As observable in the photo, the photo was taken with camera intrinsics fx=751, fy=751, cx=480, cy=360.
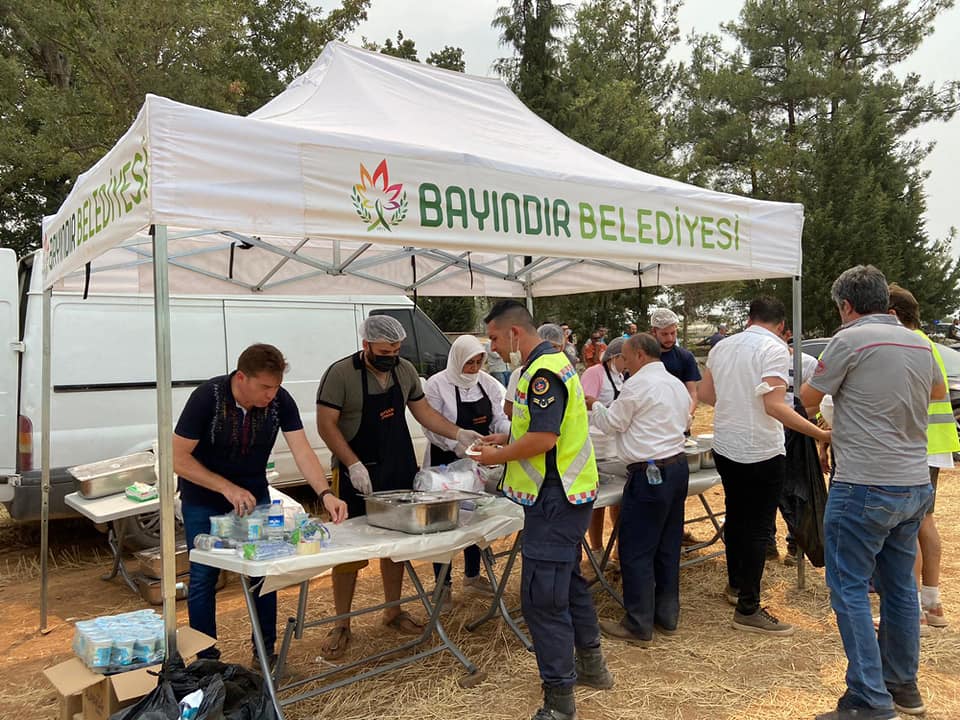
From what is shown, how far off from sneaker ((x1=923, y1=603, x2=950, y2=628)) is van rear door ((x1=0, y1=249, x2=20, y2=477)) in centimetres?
549

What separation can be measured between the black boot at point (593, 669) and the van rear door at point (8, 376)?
3855 mm

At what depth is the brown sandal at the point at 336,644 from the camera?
3661 mm

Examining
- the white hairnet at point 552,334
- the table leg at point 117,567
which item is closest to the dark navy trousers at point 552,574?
the white hairnet at point 552,334

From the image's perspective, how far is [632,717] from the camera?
3078 mm

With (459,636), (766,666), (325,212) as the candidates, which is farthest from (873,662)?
(325,212)

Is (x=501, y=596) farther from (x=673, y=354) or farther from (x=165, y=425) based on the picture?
(x=673, y=354)

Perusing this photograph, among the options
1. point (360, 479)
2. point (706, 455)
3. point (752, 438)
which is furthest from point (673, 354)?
point (360, 479)

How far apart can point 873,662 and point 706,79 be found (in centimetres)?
2188

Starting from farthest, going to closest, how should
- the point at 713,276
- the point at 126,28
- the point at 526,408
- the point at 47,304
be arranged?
the point at 126,28 < the point at 713,276 < the point at 47,304 < the point at 526,408

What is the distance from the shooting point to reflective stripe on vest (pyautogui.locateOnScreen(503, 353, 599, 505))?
286 cm

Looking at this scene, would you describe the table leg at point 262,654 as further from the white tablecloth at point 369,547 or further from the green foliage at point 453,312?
the green foliage at point 453,312

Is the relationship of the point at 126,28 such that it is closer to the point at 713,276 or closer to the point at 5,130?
the point at 5,130

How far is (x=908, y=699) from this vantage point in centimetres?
300

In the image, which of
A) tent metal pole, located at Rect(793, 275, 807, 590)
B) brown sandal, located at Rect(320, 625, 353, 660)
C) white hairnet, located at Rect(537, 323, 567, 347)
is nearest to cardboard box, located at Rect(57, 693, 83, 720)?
brown sandal, located at Rect(320, 625, 353, 660)
